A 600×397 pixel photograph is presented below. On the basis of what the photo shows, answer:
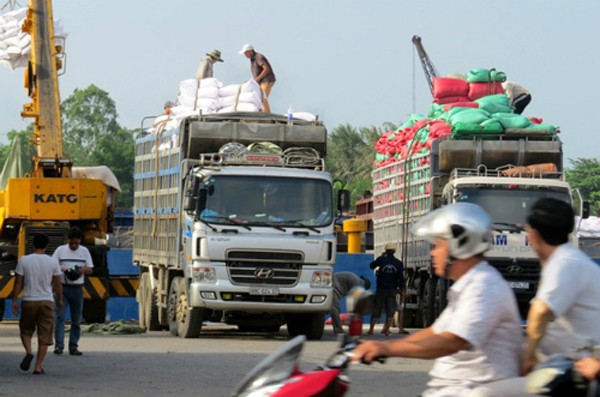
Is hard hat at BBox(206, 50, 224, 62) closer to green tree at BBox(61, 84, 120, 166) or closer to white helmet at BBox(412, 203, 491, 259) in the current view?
white helmet at BBox(412, 203, 491, 259)

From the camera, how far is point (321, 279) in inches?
920

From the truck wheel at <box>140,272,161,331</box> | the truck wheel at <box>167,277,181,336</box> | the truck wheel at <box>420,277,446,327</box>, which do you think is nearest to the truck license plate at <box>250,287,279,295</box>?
the truck wheel at <box>167,277,181,336</box>

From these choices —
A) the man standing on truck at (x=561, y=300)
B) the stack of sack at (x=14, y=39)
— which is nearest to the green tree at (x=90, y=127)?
the stack of sack at (x=14, y=39)

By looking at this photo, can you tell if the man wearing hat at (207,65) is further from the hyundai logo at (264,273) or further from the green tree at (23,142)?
the green tree at (23,142)

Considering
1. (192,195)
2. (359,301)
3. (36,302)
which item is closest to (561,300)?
(359,301)

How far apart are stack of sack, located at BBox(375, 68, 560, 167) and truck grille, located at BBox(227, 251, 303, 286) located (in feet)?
19.6

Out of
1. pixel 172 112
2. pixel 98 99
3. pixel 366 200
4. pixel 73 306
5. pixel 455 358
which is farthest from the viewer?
pixel 98 99

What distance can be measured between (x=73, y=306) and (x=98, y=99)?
125 metres

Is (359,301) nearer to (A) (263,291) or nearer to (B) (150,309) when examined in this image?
(A) (263,291)

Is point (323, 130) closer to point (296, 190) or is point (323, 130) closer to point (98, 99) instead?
point (296, 190)

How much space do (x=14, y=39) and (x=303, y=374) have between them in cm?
2544

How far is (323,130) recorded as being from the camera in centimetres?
2509

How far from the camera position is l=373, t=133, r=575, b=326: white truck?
2578 centimetres

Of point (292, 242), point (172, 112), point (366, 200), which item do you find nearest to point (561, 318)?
point (292, 242)
